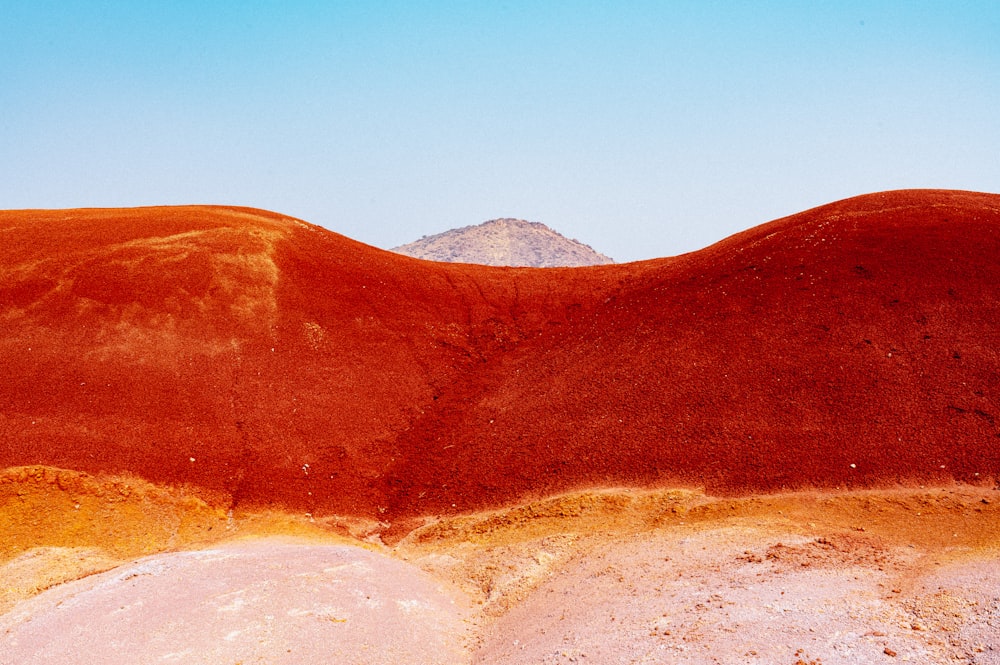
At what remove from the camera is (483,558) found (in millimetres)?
15172

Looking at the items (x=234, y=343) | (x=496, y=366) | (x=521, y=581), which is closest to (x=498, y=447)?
(x=496, y=366)

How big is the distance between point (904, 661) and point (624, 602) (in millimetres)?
3925

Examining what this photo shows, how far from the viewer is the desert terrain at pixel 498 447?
1102 centimetres

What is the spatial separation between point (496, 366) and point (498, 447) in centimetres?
482

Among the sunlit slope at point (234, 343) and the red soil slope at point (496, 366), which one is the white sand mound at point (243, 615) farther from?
the sunlit slope at point (234, 343)

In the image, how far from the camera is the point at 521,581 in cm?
1384

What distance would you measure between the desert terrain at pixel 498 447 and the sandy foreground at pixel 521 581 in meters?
0.06

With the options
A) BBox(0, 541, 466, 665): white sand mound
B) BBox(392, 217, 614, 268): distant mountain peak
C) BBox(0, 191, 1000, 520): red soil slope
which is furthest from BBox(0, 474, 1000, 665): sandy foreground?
BBox(392, 217, 614, 268): distant mountain peak

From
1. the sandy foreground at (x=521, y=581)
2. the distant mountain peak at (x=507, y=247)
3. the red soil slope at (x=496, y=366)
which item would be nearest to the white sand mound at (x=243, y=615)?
the sandy foreground at (x=521, y=581)

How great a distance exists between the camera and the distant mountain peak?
13725 cm

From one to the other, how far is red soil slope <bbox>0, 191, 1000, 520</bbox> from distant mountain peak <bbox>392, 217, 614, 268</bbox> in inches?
4249

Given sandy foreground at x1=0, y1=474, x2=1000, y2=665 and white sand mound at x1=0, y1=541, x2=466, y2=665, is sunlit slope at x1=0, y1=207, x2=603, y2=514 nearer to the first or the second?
sandy foreground at x1=0, y1=474, x2=1000, y2=665

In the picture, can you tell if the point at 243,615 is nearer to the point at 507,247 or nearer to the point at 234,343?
the point at 234,343

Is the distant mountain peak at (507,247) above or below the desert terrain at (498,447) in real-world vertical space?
above
